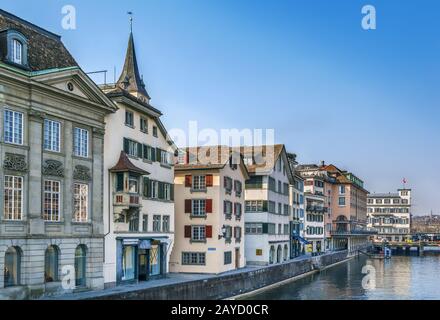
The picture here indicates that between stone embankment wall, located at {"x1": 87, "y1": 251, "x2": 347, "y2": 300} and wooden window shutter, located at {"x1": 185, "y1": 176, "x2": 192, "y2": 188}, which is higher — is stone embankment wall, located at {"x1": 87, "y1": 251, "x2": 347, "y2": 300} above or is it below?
below

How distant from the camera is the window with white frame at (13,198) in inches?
1282

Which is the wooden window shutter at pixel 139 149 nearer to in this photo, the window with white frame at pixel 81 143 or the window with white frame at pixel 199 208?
the window with white frame at pixel 81 143

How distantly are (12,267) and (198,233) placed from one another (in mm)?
26780

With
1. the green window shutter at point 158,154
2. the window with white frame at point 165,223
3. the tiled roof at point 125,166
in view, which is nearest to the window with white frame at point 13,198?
the tiled roof at point 125,166

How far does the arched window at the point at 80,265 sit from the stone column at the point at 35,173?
183 inches

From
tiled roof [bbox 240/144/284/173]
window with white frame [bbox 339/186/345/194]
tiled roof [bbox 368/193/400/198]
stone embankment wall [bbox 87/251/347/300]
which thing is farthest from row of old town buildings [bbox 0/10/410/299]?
tiled roof [bbox 368/193/400/198]

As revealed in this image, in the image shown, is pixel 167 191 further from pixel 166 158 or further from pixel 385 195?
pixel 385 195

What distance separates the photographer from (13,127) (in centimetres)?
3316

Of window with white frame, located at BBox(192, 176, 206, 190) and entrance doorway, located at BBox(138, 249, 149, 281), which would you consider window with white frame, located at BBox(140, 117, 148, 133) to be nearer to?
entrance doorway, located at BBox(138, 249, 149, 281)

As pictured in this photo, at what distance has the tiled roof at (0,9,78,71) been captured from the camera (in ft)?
120

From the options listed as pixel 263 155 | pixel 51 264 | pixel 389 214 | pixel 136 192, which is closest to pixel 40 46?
pixel 136 192

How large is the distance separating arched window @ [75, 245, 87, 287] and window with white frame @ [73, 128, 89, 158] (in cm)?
636
